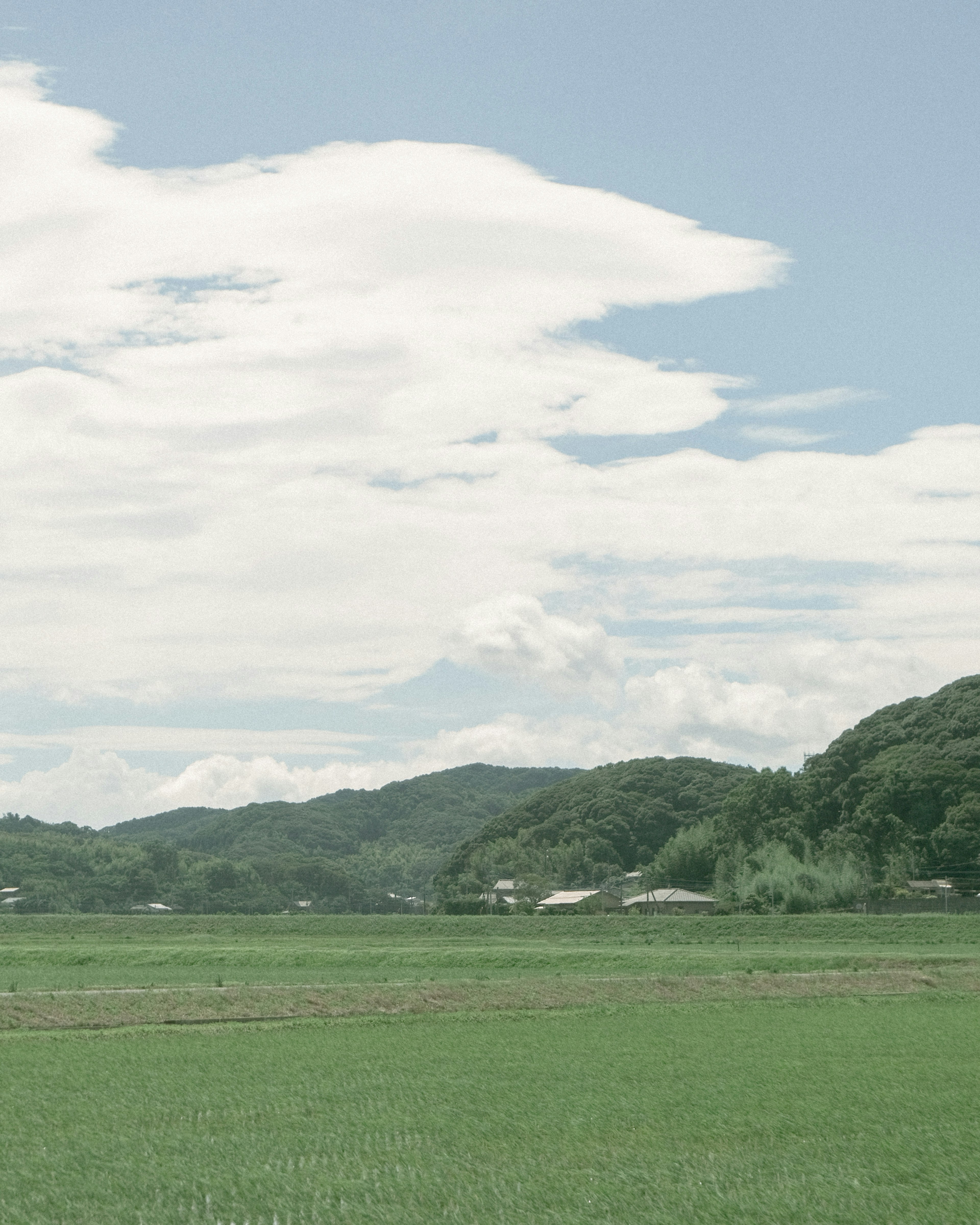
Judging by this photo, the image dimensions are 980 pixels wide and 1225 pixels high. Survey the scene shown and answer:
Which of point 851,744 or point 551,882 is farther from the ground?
point 851,744

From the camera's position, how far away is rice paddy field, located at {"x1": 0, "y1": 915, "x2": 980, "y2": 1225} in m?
12.1

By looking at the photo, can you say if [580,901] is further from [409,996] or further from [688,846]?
[409,996]

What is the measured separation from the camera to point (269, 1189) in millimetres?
12359

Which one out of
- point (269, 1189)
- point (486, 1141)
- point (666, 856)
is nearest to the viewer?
point (269, 1189)

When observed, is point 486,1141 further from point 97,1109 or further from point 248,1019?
point 248,1019

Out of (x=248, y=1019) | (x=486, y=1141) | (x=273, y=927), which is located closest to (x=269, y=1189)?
(x=486, y=1141)

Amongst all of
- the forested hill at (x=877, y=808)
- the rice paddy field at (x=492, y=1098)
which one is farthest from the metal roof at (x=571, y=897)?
the rice paddy field at (x=492, y=1098)

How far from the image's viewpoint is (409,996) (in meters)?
33.3

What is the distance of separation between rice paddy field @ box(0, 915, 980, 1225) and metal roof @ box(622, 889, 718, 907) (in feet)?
184

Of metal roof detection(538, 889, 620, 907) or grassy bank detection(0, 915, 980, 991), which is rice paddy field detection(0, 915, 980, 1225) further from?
metal roof detection(538, 889, 620, 907)

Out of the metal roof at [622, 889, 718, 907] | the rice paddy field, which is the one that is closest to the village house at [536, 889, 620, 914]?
the metal roof at [622, 889, 718, 907]

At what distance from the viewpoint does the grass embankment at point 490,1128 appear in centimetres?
1188

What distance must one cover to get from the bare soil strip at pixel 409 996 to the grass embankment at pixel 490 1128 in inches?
108

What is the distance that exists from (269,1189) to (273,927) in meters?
66.7
